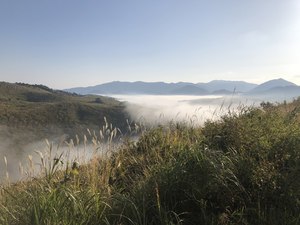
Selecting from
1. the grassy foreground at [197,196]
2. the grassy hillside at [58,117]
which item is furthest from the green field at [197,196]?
the grassy hillside at [58,117]

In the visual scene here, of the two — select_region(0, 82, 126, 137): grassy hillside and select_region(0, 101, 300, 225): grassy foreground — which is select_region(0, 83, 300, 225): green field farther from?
select_region(0, 82, 126, 137): grassy hillside

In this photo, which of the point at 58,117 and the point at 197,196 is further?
the point at 58,117

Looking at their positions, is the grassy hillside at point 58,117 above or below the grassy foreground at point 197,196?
below

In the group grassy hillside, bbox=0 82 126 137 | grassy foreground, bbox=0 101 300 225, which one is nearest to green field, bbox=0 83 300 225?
grassy foreground, bbox=0 101 300 225

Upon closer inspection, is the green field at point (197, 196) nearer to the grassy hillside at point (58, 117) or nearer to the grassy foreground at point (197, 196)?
the grassy foreground at point (197, 196)

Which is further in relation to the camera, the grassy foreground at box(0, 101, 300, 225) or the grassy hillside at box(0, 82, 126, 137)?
the grassy hillside at box(0, 82, 126, 137)

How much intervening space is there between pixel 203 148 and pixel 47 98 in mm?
194972

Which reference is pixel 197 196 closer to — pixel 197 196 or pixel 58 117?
pixel 197 196

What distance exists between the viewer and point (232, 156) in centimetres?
446

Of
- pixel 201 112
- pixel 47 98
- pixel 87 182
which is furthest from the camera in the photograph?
pixel 47 98

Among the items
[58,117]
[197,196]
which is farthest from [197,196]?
[58,117]

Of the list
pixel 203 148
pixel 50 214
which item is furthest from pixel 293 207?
pixel 50 214

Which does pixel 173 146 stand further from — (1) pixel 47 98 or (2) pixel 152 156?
(1) pixel 47 98

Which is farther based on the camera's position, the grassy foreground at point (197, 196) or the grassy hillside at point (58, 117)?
the grassy hillside at point (58, 117)
